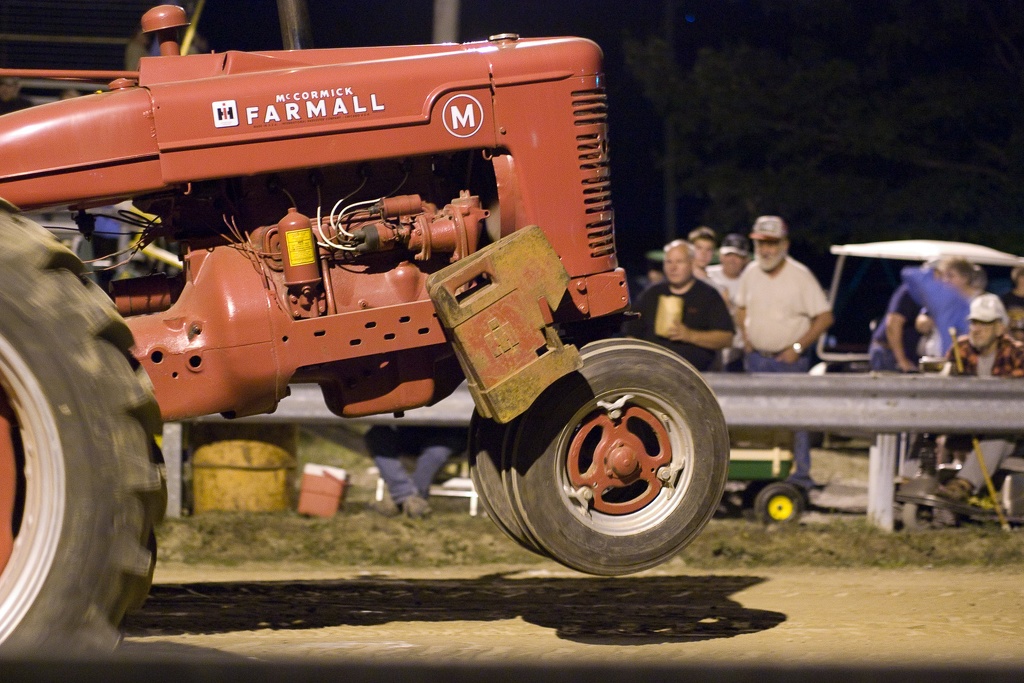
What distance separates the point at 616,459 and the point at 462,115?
4.53 ft

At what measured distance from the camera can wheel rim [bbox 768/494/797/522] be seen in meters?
8.78

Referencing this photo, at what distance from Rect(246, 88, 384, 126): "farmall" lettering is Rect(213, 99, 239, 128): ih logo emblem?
50mm

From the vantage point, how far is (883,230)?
19.8 metres

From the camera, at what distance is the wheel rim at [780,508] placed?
28.8 ft

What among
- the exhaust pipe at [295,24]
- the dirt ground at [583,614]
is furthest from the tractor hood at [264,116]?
the dirt ground at [583,614]

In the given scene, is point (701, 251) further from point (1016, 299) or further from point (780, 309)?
point (1016, 299)

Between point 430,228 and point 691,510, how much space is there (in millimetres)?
1435

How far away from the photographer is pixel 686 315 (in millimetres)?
8992

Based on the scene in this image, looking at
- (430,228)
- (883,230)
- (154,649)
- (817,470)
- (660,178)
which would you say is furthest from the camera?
(660,178)

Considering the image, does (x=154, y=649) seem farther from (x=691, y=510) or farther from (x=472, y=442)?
(x=691, y=510)

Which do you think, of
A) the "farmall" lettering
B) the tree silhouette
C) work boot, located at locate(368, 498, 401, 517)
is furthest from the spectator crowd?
the tree silhouette

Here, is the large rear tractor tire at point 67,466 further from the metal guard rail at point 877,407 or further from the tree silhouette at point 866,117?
the tree silhouette at point 866,117

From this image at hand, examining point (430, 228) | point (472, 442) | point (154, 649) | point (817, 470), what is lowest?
point (817, 470)

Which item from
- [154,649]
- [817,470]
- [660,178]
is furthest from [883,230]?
[154,649]
